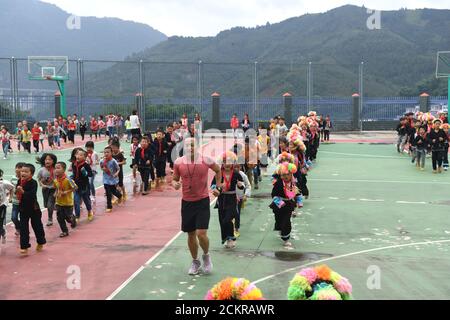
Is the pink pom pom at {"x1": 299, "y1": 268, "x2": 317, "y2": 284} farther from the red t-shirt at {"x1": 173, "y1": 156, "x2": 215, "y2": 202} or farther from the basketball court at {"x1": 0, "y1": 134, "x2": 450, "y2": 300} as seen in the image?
the red t-shirt at {"x1": 173, "y1": 156, "x2": 215, "y2": 202}

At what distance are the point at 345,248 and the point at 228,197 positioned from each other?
2.10 metres

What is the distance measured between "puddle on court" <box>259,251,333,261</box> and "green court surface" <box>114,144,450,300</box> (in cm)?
2

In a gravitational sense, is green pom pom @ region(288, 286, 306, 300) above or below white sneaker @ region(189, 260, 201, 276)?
above

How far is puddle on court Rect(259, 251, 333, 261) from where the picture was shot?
354 inches

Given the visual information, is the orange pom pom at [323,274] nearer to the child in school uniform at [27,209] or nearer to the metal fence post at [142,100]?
the child in school uniform at [27,209]

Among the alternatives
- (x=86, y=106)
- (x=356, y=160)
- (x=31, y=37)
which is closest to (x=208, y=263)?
(x=356, y=160)

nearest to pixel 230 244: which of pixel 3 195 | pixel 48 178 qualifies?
pixel 3 195

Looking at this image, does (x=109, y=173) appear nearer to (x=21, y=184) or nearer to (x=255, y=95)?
(x=21, y=184)

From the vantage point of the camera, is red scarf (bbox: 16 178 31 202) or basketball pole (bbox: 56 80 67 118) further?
basketball pole (bbox: 56 80 67 118)

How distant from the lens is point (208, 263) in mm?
8258

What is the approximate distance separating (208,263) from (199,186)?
43.3 inches

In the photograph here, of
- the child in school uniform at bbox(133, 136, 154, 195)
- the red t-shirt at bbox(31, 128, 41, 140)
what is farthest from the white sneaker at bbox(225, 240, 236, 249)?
the red t-shirt at bbox(31, 128, 41, 140)
